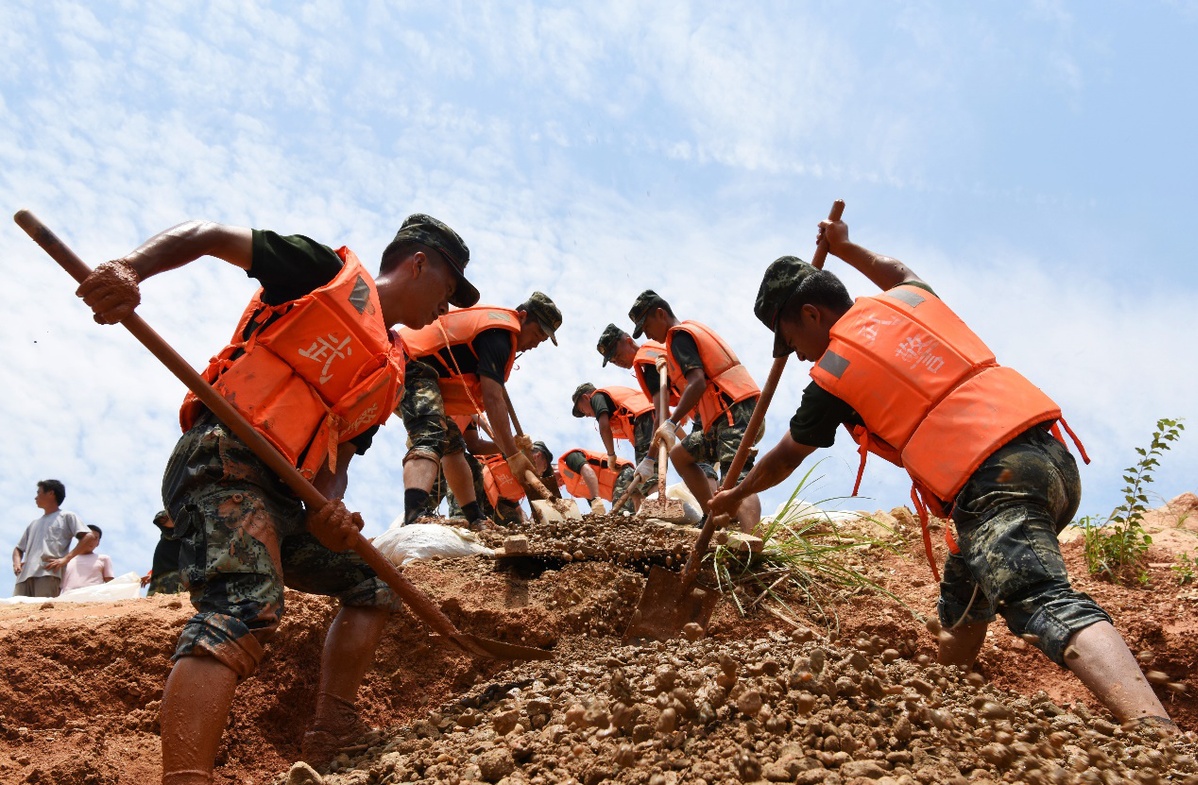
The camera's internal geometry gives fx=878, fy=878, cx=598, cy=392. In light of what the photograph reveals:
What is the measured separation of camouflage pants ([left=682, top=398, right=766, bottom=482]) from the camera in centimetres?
571

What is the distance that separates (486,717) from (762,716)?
0.87 m

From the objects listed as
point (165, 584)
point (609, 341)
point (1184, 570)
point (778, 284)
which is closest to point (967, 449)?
point (778, 284)

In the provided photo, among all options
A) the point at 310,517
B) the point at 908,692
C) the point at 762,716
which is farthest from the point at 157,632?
the point at 908,692

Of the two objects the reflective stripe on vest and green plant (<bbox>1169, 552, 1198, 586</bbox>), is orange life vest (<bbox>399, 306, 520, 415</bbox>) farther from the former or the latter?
green plant (<bbox>1169, 552, 1198, 586</bbox>)

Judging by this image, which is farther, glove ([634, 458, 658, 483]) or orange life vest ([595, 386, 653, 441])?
orange life vest ([595, 386, 653, 441])

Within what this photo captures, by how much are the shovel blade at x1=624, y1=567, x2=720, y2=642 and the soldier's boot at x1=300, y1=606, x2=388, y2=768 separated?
1.21 metres

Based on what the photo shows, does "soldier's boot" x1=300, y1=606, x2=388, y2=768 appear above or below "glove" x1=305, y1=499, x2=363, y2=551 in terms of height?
below

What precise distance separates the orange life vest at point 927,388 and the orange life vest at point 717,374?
3.00 m

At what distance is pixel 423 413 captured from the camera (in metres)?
5.59

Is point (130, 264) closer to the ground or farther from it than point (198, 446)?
farther from it

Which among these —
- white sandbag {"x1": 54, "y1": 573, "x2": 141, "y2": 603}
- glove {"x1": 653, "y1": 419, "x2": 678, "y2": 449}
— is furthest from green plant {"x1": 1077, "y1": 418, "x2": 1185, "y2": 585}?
white sandbag {"x1": 54, "y1": 573, "x2": 141, "y2": 603}

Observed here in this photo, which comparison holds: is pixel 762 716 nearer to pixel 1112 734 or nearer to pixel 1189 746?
pixel 1112 734

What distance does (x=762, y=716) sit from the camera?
1.86 m

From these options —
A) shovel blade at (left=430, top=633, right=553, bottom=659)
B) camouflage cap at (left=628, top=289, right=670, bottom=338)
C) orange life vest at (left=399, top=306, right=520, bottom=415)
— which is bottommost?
shovel blade at (left=430, top=633, right=553, bottom=659)
